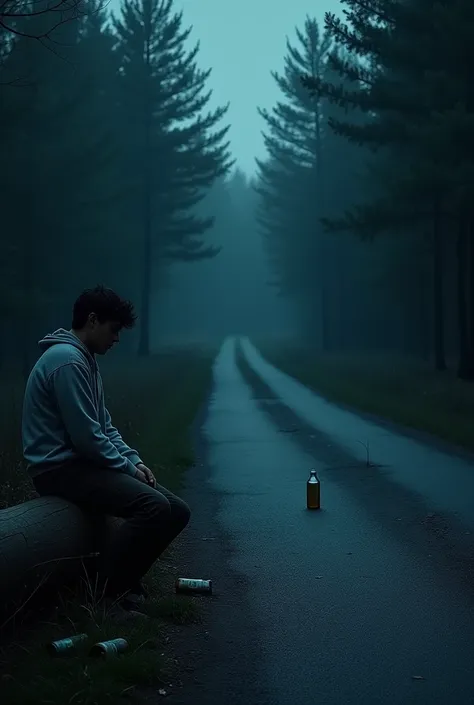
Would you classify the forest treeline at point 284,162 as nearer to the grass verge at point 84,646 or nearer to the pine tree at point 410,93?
the pine tree at point 410,93

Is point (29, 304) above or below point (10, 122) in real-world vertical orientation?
below

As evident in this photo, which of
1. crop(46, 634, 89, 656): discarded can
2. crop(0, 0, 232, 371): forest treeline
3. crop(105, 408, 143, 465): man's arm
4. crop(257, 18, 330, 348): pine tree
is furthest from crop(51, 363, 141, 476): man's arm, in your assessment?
crop(257, 18, 330, 348): pine tree

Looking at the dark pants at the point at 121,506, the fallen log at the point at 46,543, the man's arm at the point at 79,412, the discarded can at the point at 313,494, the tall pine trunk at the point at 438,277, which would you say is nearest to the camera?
the fallen log at the point at 46,543

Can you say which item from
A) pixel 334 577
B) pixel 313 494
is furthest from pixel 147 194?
pixel 334 577

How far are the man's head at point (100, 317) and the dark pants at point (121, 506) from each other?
0.86 m

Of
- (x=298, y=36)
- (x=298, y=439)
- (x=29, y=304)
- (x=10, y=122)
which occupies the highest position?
(x=298, y=36)

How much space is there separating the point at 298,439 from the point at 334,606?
10.4 meters

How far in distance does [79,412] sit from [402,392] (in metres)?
22.0

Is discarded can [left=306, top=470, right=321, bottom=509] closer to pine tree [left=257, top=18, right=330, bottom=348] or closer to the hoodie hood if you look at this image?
the hoodie hood

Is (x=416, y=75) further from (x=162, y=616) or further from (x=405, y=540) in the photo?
(x=162, y=616)

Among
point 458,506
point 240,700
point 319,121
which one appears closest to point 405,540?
point 458,506

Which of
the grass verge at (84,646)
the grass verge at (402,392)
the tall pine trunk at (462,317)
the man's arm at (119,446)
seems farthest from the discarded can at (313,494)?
the tall pine trunk at (462,317)

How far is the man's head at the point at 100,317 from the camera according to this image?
6293mm

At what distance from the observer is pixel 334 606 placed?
6594 millimetres
